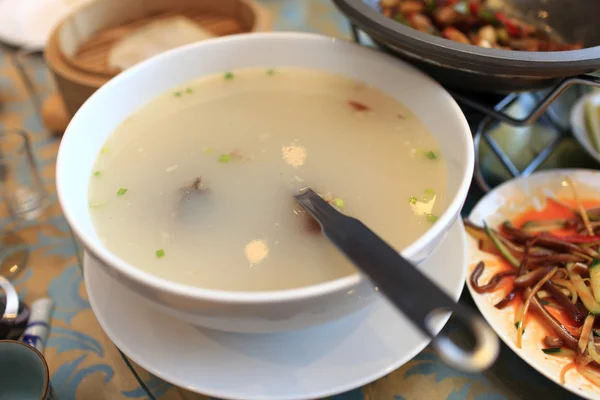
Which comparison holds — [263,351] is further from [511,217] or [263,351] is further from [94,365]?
[511,217]

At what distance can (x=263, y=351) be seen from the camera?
75 centimetres

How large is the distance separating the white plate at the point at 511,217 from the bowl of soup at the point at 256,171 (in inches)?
9.1

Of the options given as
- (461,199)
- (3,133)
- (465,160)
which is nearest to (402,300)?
Answer: (461,199)

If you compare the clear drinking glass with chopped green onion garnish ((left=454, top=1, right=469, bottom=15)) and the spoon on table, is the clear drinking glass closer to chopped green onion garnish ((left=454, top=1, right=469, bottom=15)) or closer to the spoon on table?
the spoon on table

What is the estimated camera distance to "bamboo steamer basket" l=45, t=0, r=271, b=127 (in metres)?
1.20

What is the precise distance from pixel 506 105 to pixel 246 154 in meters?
0.64

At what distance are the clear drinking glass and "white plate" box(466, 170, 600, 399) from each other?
3.31 feet

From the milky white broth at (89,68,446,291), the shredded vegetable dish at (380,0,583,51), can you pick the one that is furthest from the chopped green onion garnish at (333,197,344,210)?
the shredded vegetable dish at (380,0,583,51)

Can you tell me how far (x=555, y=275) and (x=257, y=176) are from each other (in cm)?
61

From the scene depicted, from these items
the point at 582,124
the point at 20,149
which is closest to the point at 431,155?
the point at 582,124

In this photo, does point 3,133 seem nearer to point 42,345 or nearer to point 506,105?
point 42,345

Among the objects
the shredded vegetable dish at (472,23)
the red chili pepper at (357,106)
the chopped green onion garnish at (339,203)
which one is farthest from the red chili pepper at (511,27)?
the chopped green onion garnish at (339,203)

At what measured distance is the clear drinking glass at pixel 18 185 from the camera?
1.15 meters

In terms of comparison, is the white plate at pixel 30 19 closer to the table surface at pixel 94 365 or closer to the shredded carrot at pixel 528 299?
the table surface at pixel 94 365
